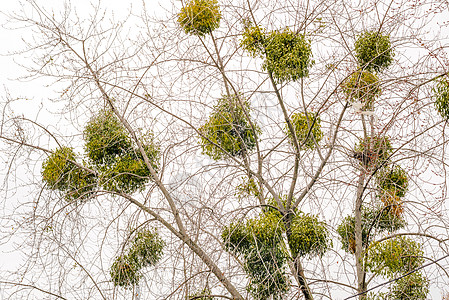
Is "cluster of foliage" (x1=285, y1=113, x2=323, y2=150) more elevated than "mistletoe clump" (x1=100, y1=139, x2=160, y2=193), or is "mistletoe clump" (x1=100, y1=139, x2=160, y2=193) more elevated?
"cluster of foliage" (x1=285, y1=113, x2=323, y2=150)

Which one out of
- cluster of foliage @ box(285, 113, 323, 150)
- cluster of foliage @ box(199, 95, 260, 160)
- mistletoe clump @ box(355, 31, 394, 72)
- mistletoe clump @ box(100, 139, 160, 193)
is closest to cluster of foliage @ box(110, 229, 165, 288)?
mistletoe clump @ box(100, 139, 160, 193)

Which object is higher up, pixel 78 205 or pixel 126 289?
pixel 78 205

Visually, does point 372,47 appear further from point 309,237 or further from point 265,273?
point 265,273

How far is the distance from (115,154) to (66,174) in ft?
1.78

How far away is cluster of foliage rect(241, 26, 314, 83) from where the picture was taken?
15.0 ft

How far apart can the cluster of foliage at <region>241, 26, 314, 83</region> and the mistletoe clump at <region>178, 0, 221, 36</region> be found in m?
0.39

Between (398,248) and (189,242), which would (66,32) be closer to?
(189,242)

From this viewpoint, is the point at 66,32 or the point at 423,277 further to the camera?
the point at 423,277

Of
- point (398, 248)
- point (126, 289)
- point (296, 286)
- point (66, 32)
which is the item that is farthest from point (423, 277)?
point (66, 32)

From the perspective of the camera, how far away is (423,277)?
5.45 m

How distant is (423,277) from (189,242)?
2.50m

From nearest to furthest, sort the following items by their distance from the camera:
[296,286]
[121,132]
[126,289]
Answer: [296,286]
[126,289]
[121,132]

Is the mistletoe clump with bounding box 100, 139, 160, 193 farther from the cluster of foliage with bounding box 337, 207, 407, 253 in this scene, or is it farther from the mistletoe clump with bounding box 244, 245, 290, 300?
the cluster of foliage with bounding box 337, 207, 407, 253

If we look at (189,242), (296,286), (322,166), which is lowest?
(296,286)
